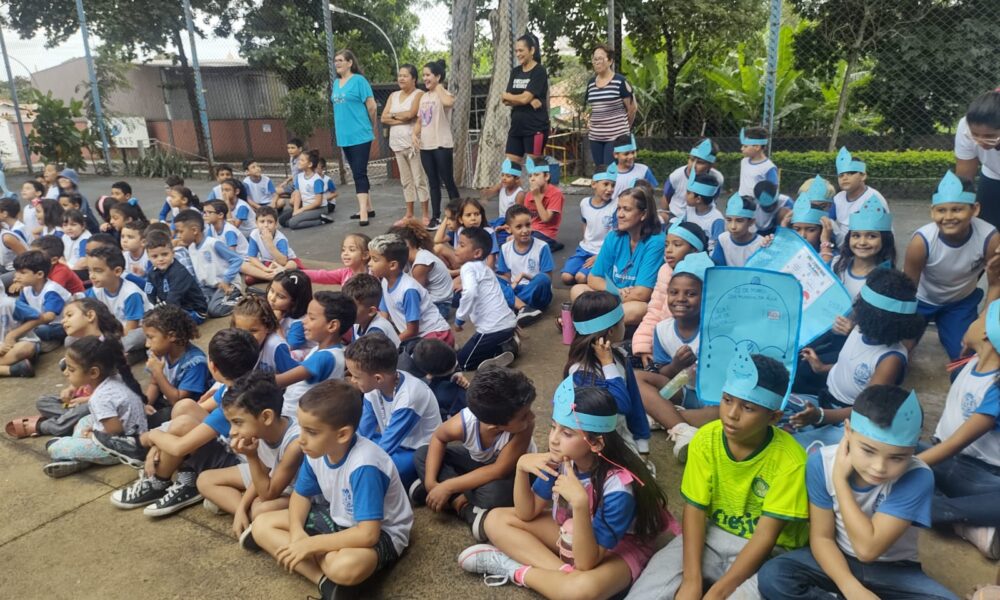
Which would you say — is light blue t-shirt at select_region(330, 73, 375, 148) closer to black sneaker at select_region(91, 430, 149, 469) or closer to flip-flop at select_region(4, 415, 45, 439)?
flip-flop at select_region(4, 415, 45, 439)

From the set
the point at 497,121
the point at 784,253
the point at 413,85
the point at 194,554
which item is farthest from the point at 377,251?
the point at 497,121

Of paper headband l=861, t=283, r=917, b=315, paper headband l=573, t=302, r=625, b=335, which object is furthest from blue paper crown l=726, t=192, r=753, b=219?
paper headband l=573, t=302, r=625, b=335

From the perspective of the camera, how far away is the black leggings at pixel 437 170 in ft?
23.7

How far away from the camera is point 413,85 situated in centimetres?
733

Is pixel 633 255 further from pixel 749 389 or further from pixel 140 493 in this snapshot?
pixel 140 493

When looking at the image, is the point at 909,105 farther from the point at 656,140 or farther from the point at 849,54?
the point at 656,140

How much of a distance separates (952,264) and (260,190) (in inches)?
284

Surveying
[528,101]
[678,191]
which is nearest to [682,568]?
[678,191]

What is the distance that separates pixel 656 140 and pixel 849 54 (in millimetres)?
3041

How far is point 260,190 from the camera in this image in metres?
8.50

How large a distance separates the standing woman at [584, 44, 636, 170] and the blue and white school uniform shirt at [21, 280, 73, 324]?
479cm

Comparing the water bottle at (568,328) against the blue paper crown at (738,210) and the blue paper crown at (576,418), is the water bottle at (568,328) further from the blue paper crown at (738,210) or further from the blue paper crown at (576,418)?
the blue paper crown at (576,418)

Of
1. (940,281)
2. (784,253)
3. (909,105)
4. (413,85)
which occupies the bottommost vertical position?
(940,281)

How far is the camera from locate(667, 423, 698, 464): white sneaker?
332cm
